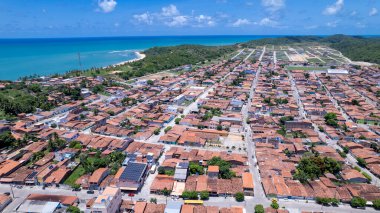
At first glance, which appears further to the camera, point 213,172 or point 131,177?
point 213,172

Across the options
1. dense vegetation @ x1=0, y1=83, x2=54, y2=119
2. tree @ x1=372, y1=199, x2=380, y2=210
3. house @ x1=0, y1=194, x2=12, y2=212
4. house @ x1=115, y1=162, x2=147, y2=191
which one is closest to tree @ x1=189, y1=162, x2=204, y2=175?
house @ x1=115, y1=162, x2=147, y2=191

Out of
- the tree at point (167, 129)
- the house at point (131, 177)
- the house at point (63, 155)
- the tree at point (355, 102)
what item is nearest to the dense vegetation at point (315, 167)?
the house at point (131, 177)

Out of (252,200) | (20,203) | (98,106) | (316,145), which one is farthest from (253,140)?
(98,106)

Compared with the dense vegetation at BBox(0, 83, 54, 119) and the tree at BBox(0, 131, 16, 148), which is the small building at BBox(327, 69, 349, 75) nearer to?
the dense vegetation at BBox(0, 83, 54, 119)

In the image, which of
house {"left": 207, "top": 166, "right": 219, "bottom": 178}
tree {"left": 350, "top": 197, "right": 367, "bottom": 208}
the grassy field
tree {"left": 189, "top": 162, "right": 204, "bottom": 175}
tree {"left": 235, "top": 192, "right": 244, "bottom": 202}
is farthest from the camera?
tree {"left": 189, "top": 162, "right": 204, "bottom": 175}

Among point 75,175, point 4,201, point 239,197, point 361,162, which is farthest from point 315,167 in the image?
point 4,201

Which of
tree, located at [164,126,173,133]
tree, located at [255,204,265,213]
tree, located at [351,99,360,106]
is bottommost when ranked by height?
tree, located at [164,126,173,133]

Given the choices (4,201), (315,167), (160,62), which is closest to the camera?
(4,201)

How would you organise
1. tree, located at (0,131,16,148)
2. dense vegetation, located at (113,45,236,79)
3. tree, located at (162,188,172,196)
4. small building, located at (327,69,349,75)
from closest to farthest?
tree, located at (162,188,172,196) → tree, located at (0,131,16,148) → small building, located at (327,69,349,75) → dense vegetation, located at (113,45,236,79)

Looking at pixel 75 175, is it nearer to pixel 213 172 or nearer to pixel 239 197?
pixel 213 172
